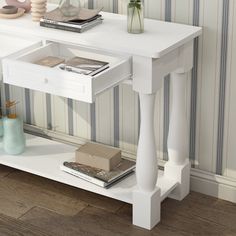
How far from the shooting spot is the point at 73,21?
2887mm

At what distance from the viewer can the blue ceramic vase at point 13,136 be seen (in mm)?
3316

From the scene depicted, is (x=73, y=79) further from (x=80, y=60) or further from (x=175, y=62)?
(x=175, y=62)

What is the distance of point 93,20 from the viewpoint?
293 cm

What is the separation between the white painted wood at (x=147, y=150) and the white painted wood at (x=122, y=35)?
184 millimetres

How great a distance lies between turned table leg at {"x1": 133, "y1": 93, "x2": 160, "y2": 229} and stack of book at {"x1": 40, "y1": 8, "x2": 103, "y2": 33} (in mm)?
397

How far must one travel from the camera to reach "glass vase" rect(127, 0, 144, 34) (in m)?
2.79

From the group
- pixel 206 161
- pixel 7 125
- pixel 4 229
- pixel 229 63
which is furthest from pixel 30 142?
pixel 229 63

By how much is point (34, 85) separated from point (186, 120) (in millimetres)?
725

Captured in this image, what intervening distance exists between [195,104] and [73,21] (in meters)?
0.64

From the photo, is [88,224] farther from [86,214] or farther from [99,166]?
[99,166]

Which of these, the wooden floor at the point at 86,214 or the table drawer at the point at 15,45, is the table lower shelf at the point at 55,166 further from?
the table drawer at the point at 15,45

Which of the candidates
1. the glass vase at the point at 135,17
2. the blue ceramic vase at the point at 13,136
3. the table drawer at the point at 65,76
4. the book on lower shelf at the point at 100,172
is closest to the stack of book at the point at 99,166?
the book on lower shelf at the point at 100,172

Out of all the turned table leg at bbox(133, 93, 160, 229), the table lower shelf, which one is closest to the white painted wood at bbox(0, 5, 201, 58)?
the turned table leg at bbox(133, 93, 160, 229)

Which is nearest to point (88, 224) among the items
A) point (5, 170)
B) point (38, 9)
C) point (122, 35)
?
point (5, 170)
